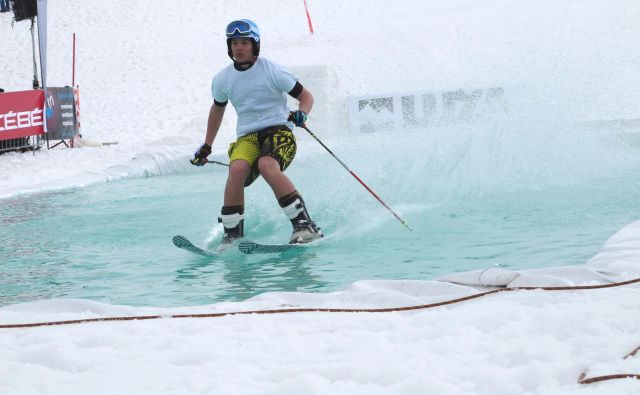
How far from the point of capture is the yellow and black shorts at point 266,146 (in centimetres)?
612

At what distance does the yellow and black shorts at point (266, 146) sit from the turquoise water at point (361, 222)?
687mm

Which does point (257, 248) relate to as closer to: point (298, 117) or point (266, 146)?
point (266, 146)

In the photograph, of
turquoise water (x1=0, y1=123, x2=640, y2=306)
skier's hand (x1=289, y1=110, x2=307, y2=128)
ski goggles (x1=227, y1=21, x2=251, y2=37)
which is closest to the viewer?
turquoise water (x1=0, y1=123, x2=640, y2=306)

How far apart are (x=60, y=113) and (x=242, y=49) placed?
39.8ft

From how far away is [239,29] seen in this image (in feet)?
19.4

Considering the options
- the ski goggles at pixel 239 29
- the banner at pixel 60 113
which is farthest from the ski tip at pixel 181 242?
the banner at pixel 60 113

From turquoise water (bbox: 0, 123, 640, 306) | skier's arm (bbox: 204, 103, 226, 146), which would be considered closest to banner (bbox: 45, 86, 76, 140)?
turquoise water (bbox: 0, 123, 640, 306)

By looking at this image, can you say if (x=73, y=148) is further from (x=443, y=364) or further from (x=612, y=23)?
(x=612, y=23)

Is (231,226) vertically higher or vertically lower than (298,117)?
lower

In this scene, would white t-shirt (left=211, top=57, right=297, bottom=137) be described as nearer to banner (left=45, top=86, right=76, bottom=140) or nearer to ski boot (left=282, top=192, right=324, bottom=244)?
ski boot (left=282, top=192, right=324, bottom=244)

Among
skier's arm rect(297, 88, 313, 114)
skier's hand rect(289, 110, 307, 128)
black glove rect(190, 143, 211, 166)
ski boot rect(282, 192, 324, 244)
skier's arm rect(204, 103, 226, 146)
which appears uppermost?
skier's arm rect(297, 88, 313, 114)

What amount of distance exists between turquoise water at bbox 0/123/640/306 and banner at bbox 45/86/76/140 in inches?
204

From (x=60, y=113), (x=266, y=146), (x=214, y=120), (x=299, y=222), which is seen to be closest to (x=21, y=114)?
(x=60, y=113)

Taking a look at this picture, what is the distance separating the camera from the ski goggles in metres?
5.91
